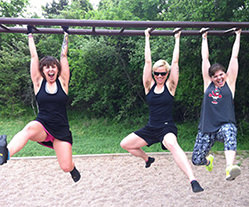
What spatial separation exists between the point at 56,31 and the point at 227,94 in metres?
2.32

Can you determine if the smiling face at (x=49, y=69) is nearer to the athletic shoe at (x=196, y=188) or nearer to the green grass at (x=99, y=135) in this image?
the athletic shoe at (x=196, y=188)

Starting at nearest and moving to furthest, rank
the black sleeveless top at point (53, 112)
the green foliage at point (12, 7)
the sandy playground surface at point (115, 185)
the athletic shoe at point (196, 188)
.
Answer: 1. the athletic shoe at point (196, 188)
2. the black sleeveless top at point (53, 112)
3. the sandy playground surface at point (115, 185)
4. the green foliage at point (12, 7)

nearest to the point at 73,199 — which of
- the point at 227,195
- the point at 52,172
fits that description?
the point at 52,172

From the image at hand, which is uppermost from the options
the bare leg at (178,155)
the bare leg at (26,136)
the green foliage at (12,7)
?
the green foliage at (12,7)

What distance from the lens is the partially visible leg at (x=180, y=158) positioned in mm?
2313

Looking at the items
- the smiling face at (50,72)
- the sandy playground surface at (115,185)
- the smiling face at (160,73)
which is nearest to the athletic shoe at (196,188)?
the smiling face at (160,73)

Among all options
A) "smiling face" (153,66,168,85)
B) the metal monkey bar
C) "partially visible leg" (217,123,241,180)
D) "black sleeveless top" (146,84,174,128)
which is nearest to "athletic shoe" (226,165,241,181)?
"partially visible leg" (217,123,241,180)

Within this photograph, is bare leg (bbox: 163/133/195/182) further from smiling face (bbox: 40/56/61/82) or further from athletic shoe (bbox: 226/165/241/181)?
smiling face (bbox: 40/56/61/82)

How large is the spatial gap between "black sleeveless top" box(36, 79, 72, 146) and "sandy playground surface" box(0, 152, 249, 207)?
2.12 metres

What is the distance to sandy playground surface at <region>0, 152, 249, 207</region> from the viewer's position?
4.27 metres

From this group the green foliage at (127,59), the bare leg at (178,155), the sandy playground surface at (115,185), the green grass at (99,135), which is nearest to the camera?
the bare leg at (178,155)

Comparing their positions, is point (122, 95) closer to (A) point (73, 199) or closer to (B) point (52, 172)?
(B) point (52, 172)

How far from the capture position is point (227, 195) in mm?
4461

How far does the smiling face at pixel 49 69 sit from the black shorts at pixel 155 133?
4.07 feet
